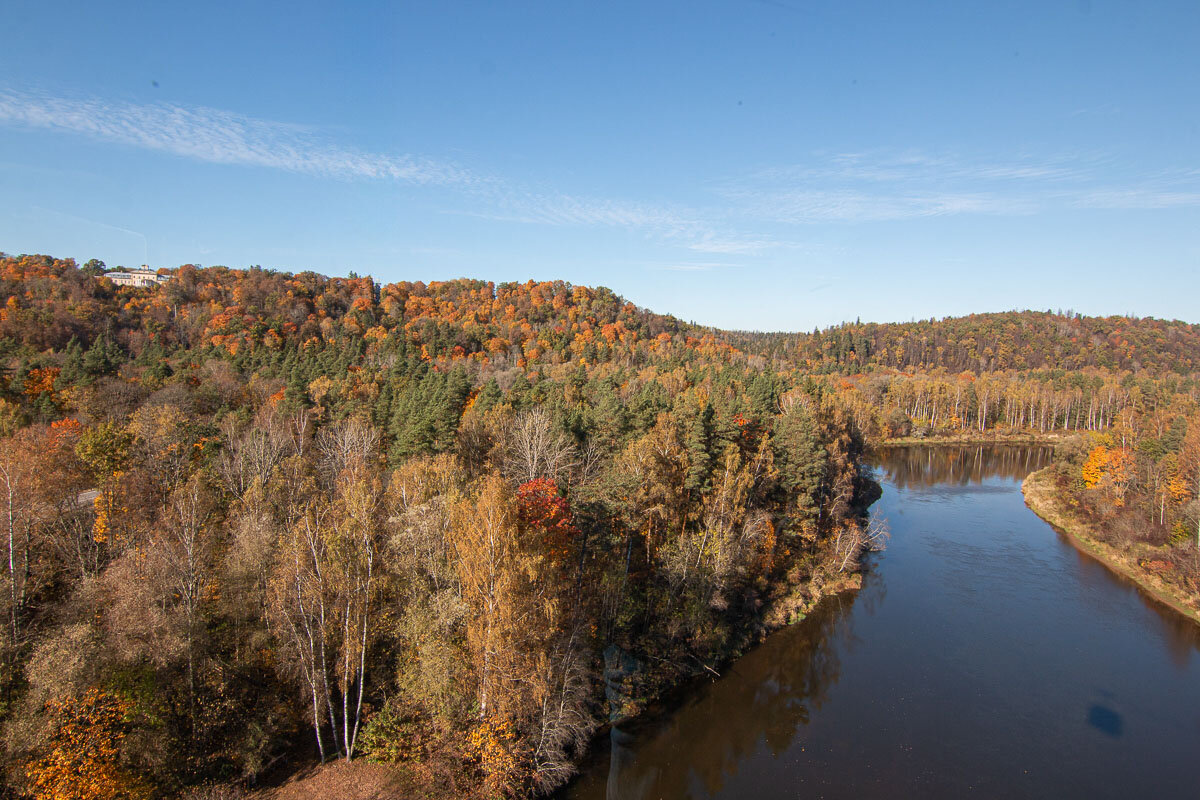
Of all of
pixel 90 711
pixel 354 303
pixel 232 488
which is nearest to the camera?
pixel 90 711

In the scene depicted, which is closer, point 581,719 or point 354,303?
point 581,719

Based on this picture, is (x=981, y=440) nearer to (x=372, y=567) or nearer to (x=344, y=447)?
(x=344, y=447)

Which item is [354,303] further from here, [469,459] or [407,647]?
[407,647]

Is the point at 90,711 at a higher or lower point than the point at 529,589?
lower

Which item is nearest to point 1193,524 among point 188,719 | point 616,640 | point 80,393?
point 616,640

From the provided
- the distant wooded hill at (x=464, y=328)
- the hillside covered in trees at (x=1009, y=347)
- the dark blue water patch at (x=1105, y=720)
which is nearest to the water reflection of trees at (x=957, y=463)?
the distant wooded hill at (x=464, y=328)

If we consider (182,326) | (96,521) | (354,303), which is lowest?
(96,521)

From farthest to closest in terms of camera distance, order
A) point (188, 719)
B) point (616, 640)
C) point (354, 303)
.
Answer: point (354, 303) → point (616, 640) → point (188, 719)

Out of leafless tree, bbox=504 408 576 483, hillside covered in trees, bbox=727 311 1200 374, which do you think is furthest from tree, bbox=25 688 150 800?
hillside covered in trees, bbox=727 311 1200 374

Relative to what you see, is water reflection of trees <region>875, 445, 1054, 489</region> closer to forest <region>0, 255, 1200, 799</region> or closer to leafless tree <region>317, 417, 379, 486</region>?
forest <region>0, 255, 1200, 799</region>
